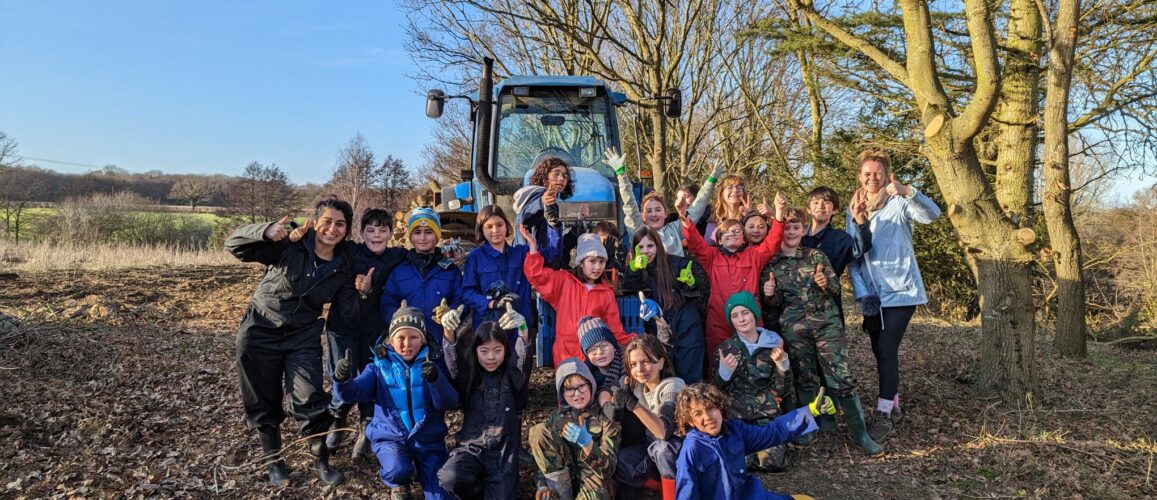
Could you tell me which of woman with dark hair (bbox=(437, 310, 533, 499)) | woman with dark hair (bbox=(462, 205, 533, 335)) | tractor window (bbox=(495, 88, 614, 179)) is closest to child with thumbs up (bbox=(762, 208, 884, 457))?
woman with dark hair (bbox=(462, 205, 533, 335))

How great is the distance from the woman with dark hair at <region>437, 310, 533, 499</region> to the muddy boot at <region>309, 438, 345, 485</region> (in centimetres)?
75

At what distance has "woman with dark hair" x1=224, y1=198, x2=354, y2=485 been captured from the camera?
362 cm

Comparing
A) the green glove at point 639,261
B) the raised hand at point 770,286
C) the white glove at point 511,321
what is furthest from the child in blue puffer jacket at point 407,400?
the raised hand at point 770,286

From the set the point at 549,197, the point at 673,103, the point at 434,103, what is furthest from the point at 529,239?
the point at 673,103

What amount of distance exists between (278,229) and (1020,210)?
5575 mm

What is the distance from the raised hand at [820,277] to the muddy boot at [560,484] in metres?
2.04

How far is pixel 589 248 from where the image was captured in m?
4.06

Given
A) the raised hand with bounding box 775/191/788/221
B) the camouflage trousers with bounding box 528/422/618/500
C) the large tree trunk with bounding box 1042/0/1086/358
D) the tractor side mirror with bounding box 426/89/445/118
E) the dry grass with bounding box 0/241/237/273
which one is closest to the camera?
the camouflage trousers with bounding box 528/422/618/500

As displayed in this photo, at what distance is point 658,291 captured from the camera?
4203 mm

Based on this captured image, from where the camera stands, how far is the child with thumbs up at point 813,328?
4.13 metres

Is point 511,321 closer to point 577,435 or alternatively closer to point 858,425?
point 577,435

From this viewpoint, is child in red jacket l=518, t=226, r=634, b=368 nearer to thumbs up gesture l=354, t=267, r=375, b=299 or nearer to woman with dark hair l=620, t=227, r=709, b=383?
woman with dark hair l=620, t=227, r=709, b=383

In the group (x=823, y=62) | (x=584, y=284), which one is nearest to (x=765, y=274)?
(x=584, y=284)

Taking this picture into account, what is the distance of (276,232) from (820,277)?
3363 mm
